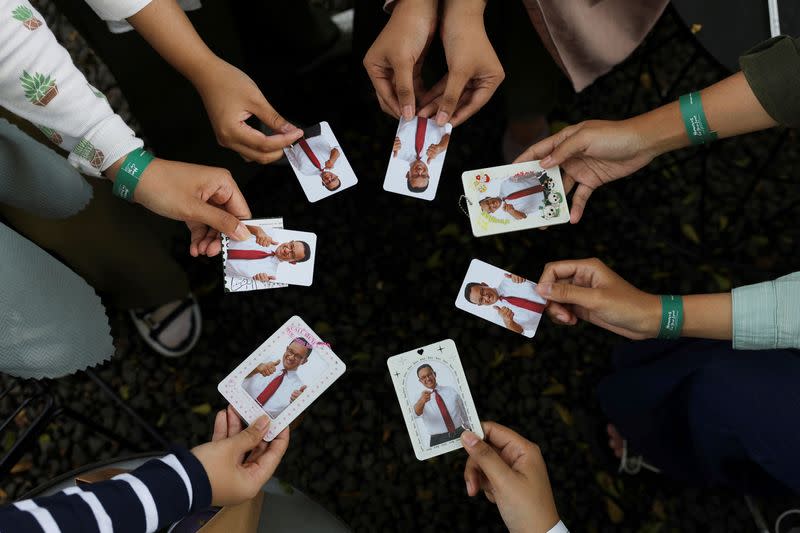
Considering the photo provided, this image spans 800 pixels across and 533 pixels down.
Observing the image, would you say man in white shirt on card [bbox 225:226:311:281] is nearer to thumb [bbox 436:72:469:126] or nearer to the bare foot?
thumb [bbox 436:72:469:126]

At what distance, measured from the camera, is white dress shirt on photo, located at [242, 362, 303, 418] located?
1.26 meters

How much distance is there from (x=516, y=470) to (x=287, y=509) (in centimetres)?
50

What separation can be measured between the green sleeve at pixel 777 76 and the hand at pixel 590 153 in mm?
242

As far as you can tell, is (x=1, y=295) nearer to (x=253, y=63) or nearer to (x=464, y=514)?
(x=253, y=63)

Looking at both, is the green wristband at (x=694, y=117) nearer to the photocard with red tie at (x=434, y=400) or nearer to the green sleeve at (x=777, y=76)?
the green sleeve at (x=777, y=76)

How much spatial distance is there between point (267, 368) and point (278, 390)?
0.19 ft

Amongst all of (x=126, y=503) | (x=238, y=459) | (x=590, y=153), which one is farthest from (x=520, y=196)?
(x=126, y=503)

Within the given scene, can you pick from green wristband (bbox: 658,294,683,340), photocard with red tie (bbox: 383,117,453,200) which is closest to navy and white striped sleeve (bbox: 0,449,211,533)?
photocard with red tie (bbox: 383,117,453,200)

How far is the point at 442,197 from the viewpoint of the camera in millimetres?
1651

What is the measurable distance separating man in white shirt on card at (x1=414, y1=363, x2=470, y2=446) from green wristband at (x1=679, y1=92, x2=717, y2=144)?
0.80 metres

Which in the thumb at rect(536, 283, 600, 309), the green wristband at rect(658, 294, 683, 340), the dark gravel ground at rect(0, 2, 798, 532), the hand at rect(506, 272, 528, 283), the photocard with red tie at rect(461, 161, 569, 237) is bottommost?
the dark gravel ground at rect(0, 2, 798, 532)

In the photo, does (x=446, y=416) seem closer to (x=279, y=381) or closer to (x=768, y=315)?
(x=279, y=381)

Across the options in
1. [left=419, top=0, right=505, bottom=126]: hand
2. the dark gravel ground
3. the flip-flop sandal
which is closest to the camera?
[left=419, top=0, right=505, bottom=126]: hand

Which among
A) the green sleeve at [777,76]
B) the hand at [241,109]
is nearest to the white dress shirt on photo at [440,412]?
the hand at [241,109]
